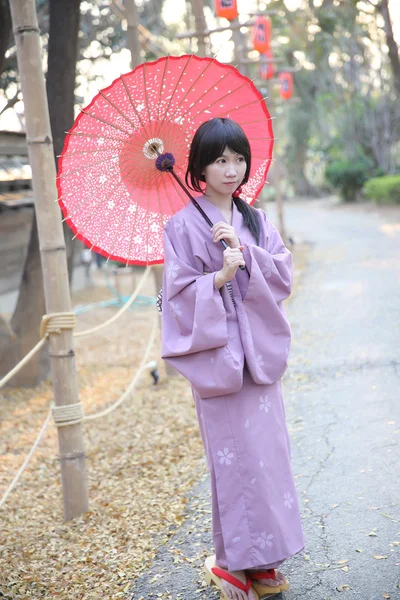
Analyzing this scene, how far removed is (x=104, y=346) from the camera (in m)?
8.73

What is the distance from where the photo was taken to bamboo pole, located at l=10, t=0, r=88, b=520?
3.31 meters

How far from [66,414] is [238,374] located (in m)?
1.41

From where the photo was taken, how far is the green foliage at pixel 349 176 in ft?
88.2

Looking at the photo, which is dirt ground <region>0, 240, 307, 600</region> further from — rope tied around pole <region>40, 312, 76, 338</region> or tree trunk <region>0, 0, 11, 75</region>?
tree trunk <region>0, 0, 11, 75</region>

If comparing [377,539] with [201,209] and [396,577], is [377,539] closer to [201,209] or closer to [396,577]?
[396,577]

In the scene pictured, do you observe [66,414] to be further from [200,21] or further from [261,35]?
[261,35]

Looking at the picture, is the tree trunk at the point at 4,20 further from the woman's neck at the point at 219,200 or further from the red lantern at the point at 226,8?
the woman's neck at the point at 219,200

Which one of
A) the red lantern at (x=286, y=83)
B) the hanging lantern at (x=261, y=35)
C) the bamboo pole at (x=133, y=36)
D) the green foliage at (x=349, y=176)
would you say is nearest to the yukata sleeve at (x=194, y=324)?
the bamboo pole at (x=133, y=36)

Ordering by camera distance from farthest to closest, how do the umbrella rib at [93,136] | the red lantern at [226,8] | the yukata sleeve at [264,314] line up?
the red lantern at [226,8], the umbrella rib at [93,136], the yukata sleeve at [264,314]

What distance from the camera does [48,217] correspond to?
338 centimetres

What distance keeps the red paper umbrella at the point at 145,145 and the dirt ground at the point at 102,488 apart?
4.44 ft

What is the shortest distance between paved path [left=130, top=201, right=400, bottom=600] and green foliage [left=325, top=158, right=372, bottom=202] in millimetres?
19166

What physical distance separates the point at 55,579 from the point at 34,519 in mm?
830

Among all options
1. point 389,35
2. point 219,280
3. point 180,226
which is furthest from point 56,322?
point 389,35
